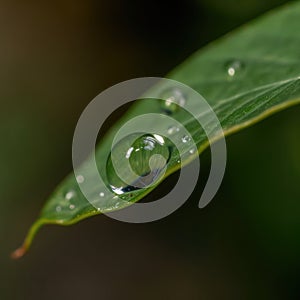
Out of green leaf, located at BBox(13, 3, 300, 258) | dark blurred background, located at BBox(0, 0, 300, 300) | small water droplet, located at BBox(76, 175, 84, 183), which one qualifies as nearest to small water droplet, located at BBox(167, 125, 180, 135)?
green leaf, located at BBox(13, 3, 300, 258)

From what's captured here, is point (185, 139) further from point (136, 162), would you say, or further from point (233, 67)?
point (233, 67)

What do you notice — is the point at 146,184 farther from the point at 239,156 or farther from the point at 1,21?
the point at 1,21

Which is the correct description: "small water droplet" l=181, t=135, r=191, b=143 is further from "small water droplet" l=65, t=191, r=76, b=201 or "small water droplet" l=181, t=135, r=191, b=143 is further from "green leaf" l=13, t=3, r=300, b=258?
"small water droplet" l=65, t=191, r=76, b=201

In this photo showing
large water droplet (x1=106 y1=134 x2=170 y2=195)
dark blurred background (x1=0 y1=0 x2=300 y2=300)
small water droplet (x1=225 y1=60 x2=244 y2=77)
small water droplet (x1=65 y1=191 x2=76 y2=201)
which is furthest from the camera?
dark blurred background (x1=0 y1=0 x2=300 y2=300)

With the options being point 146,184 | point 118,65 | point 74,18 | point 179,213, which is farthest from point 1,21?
point 146,184

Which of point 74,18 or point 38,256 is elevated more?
point 74,18

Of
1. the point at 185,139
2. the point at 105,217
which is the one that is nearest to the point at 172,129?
the point at 185,139

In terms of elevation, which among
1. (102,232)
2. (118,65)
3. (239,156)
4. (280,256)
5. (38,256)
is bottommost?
(38,256)
